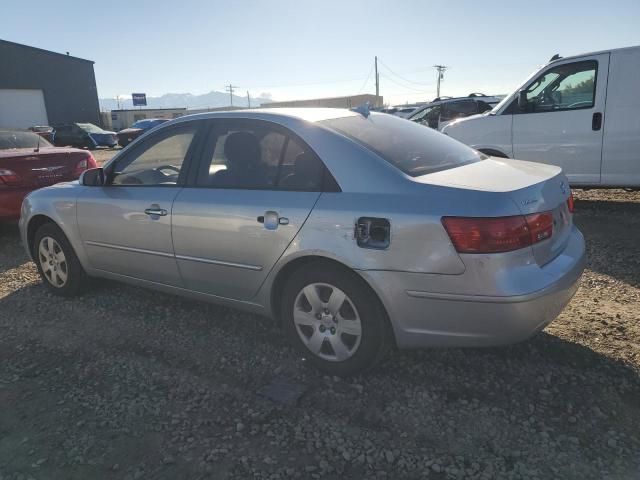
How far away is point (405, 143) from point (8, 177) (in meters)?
5.25

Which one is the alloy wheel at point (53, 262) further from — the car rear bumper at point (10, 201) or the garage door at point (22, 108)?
the garage door at point (22, 108)

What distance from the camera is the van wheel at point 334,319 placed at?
2773 mm

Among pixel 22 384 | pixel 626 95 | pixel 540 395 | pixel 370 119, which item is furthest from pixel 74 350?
pixel 626 95

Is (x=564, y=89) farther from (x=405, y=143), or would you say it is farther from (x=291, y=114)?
(x=291, y=114)

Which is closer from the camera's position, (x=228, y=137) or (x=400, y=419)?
(x=400, y=419)

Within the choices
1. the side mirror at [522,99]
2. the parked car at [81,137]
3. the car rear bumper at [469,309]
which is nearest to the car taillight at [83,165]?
the car rear bumper at [469,309]

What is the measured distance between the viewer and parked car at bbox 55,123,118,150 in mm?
26109

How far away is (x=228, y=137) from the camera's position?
3410 millimetres

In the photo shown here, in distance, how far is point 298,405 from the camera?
280 cm

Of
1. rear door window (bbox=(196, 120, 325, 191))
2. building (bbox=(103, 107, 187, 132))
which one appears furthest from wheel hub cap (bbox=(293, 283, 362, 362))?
building (bbox=(103, 107, 187, 132))

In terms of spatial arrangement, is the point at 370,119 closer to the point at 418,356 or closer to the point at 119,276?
the point at 418,356

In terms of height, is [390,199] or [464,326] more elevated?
[390,199]

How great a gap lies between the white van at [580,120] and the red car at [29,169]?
18.9 feet

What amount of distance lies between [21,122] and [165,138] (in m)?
35.4
